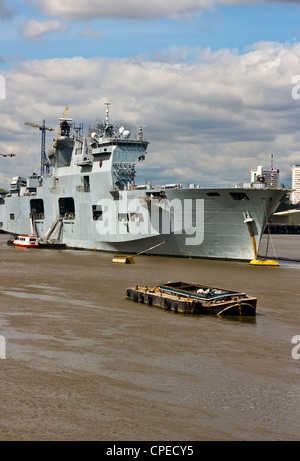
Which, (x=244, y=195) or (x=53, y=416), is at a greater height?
(x=244, y=195)

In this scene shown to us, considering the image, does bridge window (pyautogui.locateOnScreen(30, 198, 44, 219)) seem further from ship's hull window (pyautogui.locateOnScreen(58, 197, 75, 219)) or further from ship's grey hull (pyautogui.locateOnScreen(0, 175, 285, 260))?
ship's grey hull (pyautogui.locateOnScreen(0, 175, 285, 260))

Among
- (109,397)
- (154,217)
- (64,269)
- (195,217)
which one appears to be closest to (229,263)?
(195,217)

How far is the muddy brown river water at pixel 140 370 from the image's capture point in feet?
38.8

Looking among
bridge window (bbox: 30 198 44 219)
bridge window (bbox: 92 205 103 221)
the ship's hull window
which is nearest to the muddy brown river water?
bridge window (bbox: 92 205 103 221)

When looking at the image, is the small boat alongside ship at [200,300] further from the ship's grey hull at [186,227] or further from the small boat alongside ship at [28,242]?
the small boat alongside ship at [28,242]

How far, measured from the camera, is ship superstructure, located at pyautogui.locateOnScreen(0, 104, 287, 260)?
41.6 meters

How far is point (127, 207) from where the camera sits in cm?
4750

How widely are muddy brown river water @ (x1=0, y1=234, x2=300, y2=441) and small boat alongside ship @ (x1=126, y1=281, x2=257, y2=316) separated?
566mm

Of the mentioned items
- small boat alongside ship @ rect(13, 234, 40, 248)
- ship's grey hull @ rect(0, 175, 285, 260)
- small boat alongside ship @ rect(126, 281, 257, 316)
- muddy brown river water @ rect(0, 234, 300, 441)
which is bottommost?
muddy brown river water @ rect(0, 234, 300, 441)

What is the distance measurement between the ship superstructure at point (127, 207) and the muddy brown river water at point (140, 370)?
1290cm

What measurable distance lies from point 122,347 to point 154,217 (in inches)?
1091

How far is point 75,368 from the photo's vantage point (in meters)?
15.6

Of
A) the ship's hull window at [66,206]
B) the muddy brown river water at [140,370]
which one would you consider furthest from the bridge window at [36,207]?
the muddy brown river water at [140,370]

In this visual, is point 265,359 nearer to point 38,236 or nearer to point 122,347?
point 122,347
